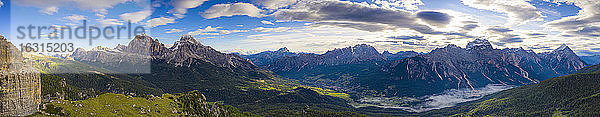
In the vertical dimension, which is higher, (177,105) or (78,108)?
(78,108)

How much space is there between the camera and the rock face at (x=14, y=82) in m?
42.1

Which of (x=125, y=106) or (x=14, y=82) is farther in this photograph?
(x=125, y=106)

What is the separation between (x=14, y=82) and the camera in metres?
43.6

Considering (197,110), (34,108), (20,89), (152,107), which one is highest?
(20,89)

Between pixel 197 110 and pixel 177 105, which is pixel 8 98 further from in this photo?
pixel 197 110

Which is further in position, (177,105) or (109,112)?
(177,105)

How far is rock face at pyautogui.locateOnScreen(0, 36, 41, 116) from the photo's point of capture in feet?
138

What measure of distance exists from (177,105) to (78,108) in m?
71.1

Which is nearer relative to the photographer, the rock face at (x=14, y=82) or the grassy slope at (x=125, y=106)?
the rock face at (x=14, y=82)

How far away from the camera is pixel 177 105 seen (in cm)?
14712

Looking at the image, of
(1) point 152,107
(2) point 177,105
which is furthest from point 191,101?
(1) point 152,107

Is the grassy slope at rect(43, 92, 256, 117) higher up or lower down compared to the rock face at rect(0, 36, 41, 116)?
lower down

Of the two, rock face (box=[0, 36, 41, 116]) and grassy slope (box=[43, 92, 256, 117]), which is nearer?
rock face (box=[0, 36, 41, 116])

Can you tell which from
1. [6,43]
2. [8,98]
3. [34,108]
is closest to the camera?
[6,43]
